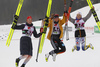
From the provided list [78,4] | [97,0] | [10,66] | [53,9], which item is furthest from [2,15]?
[10,66]

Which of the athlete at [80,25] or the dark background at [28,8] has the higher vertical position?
the dark background at [28,8]

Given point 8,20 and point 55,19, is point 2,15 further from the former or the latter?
point 55,19

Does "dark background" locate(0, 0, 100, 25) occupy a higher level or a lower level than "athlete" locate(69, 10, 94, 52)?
higher

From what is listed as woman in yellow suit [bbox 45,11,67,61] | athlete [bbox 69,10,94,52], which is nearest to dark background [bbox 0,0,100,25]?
athlete [bbox 69,10,94,52]

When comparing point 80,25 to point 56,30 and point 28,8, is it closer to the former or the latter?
point 56,30

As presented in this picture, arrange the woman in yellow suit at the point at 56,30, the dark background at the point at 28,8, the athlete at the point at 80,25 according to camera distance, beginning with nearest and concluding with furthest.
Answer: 1. the woman in yellow suit at the point at 56,30
2. the athlete at the point at 80,25
3. the dark background at the point at 28,8

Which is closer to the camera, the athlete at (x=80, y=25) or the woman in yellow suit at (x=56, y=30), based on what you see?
the woman in yellow suit at (x=56, y=30)

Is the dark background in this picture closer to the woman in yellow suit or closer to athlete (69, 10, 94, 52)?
athlete (69, 10, 94, 52)

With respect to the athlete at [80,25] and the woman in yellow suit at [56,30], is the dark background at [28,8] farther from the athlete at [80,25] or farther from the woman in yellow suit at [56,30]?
the woman in yellow suit at [56,30]

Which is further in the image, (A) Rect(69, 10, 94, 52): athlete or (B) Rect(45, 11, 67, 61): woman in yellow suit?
(A) Rect(69, 10, 94, 52): athlete

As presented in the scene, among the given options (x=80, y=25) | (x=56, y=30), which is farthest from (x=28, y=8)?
(x=56, y=30)

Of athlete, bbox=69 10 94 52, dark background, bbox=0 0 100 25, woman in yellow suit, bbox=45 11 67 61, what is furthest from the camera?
dark background, bbox=0 0 100 25

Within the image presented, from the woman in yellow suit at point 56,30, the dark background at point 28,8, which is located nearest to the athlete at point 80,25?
the woman in yellow suit at point 56,30

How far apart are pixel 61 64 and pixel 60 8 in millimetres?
18071
